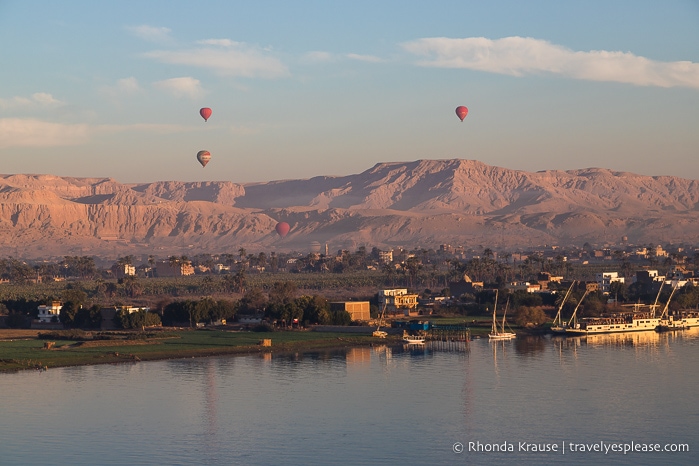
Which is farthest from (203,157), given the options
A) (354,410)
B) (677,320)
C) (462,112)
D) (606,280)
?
(354,410)

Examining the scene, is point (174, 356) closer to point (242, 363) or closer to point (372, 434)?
point (242, 363)

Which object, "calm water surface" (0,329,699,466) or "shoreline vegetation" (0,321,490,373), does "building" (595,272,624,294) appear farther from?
"calm water surface" (0,329,699,466)

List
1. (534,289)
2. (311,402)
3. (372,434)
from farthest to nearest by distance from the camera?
1. (534,289)
2. (311,402)
3. (372,434)

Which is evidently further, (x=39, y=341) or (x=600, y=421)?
(x=39, y=341)

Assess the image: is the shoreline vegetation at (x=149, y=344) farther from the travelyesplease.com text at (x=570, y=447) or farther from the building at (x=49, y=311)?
the travelyesplease.com text at (x=570, y=447)

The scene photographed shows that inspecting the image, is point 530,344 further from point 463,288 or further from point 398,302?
point 463,288

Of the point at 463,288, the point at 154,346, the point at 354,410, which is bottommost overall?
the point at 354,410

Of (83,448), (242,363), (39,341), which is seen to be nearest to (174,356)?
(242,363)
